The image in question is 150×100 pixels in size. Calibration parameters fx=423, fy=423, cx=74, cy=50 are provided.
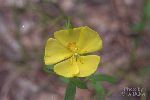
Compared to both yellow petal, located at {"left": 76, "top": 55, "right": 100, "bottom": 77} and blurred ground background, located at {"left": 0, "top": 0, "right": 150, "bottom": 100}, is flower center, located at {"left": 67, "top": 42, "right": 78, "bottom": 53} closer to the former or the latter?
yellow petal, located at {"left": 76, "top": 55, "right": 100, "bottom": 77}

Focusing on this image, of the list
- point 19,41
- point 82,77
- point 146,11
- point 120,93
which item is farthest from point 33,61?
point 82,77

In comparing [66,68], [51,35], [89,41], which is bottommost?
[51,35]

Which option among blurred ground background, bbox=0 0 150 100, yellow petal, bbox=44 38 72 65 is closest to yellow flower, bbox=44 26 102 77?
yellow petal, bbox=44 38 72 65

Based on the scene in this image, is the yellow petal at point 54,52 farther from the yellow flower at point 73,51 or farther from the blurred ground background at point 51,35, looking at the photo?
the blurred ground background at point 51,35

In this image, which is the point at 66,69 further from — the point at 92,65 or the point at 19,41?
the point at 19,41

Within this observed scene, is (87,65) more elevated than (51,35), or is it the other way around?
(87,65)

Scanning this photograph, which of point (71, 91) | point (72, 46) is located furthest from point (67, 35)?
point (71, 91)

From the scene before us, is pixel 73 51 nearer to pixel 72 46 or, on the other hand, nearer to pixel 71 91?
pixel 72 46

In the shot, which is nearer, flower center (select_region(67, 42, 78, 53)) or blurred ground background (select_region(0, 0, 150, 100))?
flower center (select_region(67, 42, 78, 53))

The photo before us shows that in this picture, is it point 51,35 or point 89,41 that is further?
point 51,35
